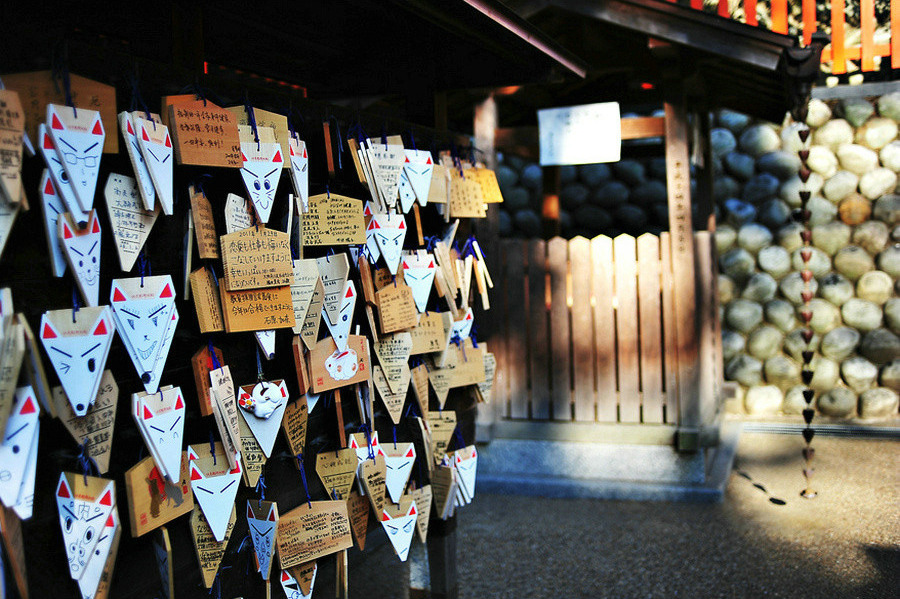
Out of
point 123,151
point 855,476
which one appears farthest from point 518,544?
point 123,151

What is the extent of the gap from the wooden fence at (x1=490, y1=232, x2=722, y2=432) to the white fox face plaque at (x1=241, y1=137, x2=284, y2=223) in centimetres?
424

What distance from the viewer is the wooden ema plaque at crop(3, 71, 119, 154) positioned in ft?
4.87

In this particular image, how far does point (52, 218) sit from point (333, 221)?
40.5 inches

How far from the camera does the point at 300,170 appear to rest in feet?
7.47

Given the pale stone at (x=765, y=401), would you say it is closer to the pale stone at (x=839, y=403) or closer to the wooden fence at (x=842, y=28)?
the pale stone at (x=839, y=403)

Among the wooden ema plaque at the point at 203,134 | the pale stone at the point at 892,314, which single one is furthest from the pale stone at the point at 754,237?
the wooden ema plaque at the point at 203,134

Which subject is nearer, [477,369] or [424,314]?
[424,314]

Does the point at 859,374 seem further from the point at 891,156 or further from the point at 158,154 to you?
the point at 158,154

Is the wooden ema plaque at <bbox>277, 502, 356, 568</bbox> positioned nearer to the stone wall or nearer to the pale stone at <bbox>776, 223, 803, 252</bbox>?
the stone wall

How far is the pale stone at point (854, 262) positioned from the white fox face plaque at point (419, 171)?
754 cm

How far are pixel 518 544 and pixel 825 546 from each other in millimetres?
1963

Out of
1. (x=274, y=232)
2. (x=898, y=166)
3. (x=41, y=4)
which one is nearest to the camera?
(x=274, y=232)

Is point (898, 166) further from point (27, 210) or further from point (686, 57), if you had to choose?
point (27, 210)

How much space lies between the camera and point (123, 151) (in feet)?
5.60
